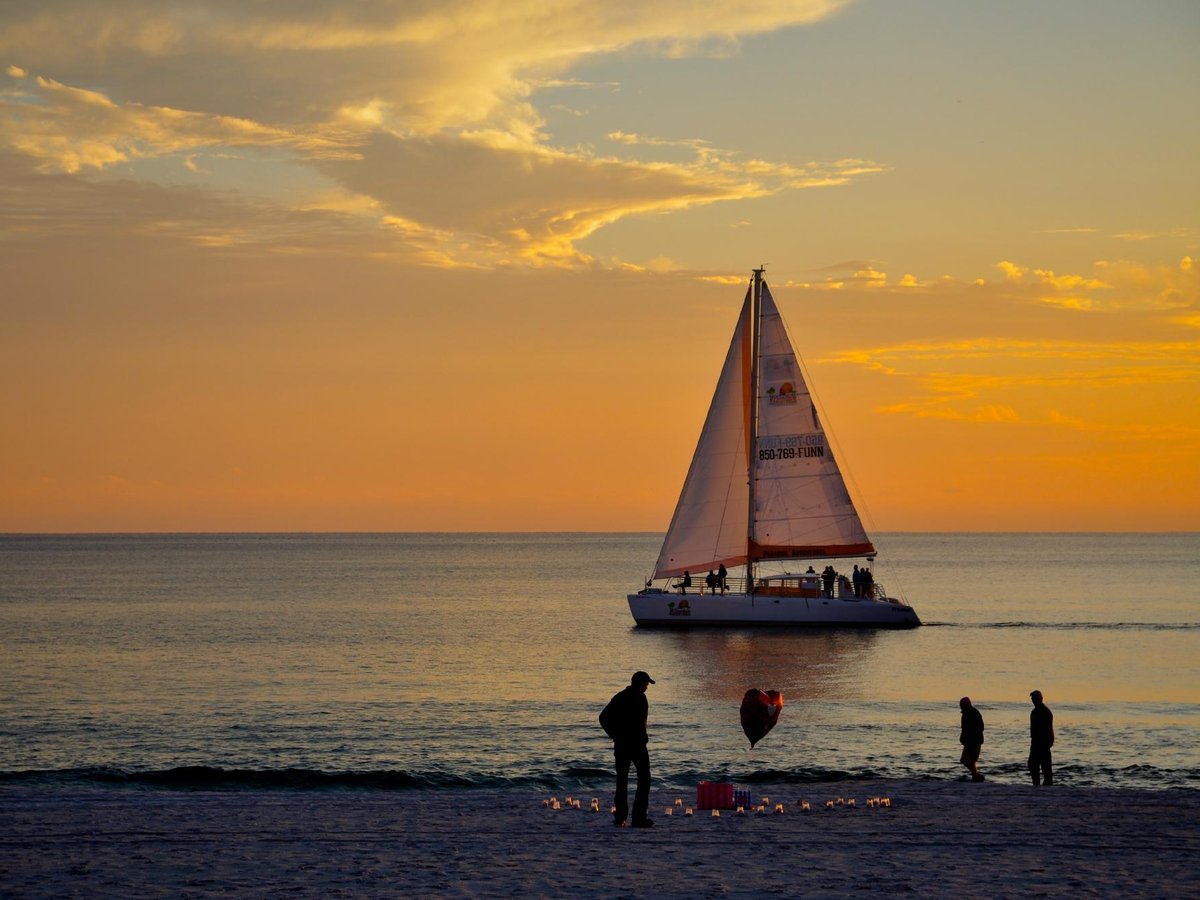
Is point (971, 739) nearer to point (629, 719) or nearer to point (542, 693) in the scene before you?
point (629, 719)

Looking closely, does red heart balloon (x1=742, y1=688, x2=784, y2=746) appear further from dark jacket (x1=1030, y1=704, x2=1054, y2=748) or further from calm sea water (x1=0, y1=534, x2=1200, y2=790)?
dark jacket (x1=1030, y1=704, x2=1054, y2=748)

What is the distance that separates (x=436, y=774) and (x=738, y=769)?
690 centimetres

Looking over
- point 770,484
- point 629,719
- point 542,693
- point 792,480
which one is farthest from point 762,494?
point 629,719

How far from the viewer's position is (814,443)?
7056 cm

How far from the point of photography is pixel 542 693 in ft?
157

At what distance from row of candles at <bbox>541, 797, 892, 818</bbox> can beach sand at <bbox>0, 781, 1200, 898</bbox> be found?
0.19 m

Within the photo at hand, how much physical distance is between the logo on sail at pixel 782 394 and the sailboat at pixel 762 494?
52 millimetres

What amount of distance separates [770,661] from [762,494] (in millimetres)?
13836

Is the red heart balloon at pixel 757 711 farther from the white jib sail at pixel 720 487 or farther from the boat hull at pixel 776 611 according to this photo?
the white jib sail at pixel 720 487

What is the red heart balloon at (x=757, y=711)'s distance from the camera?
27.1 meters

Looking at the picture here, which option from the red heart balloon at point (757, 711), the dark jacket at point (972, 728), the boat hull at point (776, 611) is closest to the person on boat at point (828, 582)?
the boat hull at point (776, 611)

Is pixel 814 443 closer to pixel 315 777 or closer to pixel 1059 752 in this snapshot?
pixel 1059 752

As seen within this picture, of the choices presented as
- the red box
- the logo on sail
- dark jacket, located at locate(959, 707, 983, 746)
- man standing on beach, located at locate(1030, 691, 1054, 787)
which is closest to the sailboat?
the logo on sail

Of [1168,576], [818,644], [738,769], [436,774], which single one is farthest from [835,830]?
[1168,576]
